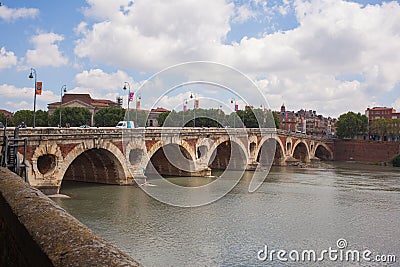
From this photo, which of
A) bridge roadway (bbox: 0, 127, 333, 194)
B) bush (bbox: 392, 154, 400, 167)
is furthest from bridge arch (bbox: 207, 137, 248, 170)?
bush (bbox: 392, 154, 400, 167)

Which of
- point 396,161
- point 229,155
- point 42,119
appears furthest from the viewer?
point 42,119

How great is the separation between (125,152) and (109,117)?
46.8 meters

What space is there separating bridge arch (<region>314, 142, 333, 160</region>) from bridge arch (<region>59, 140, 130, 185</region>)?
55565 mm

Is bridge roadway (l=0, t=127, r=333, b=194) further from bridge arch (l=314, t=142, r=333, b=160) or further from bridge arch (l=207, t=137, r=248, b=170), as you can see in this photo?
bridge arch (l=314, t=142, r=333, b=160)

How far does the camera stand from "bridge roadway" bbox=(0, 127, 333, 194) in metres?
23.1

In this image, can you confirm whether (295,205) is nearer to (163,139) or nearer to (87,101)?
(163,139)

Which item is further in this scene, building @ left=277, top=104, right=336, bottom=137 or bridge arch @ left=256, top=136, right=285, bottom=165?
building @ left=277, top=104, right=336, bottom=137

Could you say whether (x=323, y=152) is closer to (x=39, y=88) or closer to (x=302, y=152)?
(x=302, y=152)

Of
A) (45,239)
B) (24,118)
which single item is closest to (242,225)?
(45,239)

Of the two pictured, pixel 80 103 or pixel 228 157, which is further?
pixel 80 103

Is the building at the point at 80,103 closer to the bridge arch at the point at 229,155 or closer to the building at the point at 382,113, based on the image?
the bridge arch at the point at 229,155

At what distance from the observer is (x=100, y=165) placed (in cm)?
2962

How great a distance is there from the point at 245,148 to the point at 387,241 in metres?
32.4

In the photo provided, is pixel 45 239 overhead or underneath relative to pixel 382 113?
underneath
